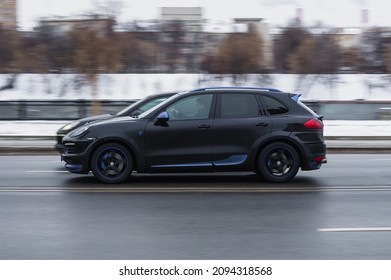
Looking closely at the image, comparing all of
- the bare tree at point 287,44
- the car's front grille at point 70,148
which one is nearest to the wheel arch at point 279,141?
the car's front grille at point 70,148

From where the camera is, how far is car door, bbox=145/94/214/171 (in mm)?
11812

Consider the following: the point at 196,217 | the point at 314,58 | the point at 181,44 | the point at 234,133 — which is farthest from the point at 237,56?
the point at 196,217

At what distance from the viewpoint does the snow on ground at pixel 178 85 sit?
54.8m

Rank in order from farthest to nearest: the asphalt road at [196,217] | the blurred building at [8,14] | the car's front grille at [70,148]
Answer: the blurred building at [8,14]
the car's front grille at [70,148]
the asphalt road at [196,217]

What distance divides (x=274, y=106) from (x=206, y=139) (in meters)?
1.31

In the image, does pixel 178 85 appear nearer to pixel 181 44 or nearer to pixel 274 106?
pixel 181 44

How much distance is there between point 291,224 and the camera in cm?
860

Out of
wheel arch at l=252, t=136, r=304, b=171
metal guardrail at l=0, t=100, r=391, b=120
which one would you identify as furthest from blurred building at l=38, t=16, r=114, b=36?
wheel arch at l=252, t=136, r=304, b=171

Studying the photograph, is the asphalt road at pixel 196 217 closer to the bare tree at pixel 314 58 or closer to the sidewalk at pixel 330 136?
the sidewalk at pixel 330 136

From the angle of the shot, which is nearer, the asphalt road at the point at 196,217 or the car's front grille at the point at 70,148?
the asphalt road at the point at 196,217

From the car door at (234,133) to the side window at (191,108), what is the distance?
196mm

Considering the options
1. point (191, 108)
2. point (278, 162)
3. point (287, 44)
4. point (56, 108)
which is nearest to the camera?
point (191, 108)

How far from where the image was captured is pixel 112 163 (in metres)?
11.9
